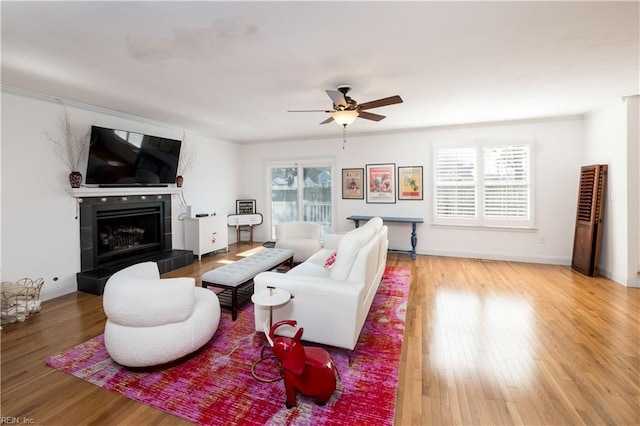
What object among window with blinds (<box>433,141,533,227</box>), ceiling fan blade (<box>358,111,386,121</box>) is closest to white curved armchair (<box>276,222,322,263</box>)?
ceiling fan blade (<box>358,111,386,121</box>)

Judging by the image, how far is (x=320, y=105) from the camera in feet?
14.0

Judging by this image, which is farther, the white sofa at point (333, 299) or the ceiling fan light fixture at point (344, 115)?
the ceiling fan light fixture at point (344, 115)

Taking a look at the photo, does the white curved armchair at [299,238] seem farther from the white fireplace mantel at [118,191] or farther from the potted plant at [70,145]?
the potted plant at [70,145]

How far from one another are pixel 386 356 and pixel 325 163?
16.7ft

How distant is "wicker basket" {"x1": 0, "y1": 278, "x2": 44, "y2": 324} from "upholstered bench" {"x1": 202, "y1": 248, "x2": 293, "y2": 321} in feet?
6.20

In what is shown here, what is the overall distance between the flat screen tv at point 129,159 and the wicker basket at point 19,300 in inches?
58.5

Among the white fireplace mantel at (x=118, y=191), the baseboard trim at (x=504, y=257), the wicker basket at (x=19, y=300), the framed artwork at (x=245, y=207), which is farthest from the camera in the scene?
the framed artwork at (x=245, y=207)

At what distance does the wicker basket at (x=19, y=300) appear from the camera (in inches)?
123

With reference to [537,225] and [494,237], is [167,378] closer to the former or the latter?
[494,237]

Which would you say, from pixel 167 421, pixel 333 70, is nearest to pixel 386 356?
pixel 167 421

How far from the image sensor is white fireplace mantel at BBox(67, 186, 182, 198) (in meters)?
4.05

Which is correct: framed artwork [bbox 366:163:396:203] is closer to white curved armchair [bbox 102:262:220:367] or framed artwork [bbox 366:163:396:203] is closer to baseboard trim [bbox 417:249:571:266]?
baseboard trim [bbox 417:249:571:266]

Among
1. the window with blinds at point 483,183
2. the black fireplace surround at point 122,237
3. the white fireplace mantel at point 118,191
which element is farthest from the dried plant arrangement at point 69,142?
the window with blinds at point 483,183

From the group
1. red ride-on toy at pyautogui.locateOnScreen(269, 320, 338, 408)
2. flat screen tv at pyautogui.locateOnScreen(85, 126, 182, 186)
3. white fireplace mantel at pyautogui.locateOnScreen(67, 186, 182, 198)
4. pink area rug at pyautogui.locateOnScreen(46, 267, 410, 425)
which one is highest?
flat screen tv at pyautogui.locateOnScreen(85, 126, 182, 186)
